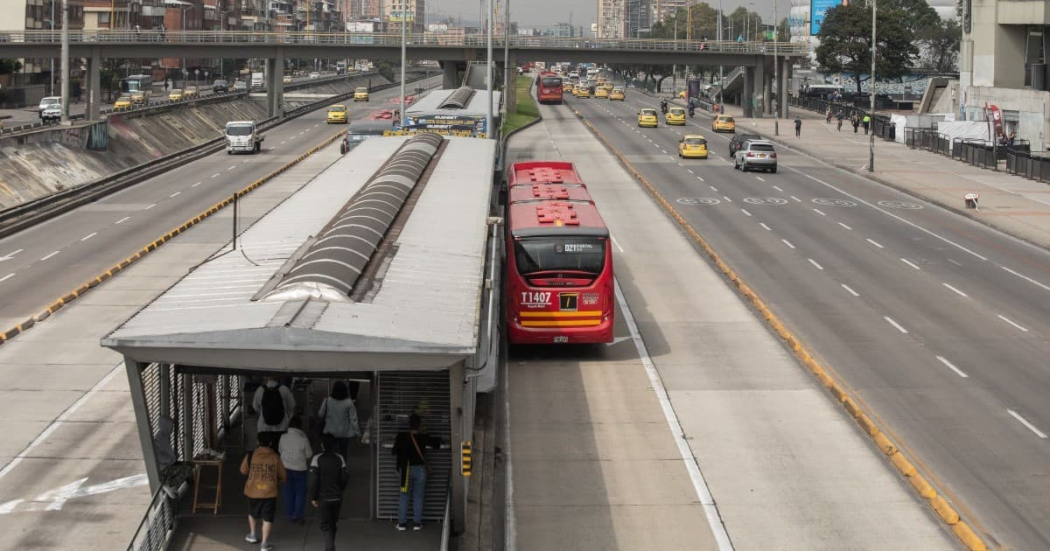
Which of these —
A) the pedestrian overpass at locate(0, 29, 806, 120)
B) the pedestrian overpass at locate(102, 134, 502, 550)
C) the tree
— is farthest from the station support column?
the tree

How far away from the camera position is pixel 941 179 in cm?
6172

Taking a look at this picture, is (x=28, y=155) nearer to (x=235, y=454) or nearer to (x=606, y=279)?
(x=606, y=279)

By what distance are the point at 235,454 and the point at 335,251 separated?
3278mm

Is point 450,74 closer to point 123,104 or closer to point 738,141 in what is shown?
point 123,104

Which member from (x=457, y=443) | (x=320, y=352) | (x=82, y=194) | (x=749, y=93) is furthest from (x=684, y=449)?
(x=749, y=93)

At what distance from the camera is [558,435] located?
2086 cm

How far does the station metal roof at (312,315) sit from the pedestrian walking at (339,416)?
150 cm

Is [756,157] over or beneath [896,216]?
over

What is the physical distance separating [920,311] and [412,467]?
62.5 feet

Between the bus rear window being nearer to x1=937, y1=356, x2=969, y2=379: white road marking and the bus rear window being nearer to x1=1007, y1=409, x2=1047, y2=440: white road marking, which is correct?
x1=937, y1=356, x2=969, y2=379: white road marking

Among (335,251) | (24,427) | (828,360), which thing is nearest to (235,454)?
(335,251)

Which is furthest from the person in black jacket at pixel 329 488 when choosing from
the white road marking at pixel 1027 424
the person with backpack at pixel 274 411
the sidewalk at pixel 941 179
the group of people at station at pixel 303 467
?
the sidewalk at pixel 941 179

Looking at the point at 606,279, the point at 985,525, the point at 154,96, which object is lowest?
the point at 985,525

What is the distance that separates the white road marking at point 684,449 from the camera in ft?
54.6
